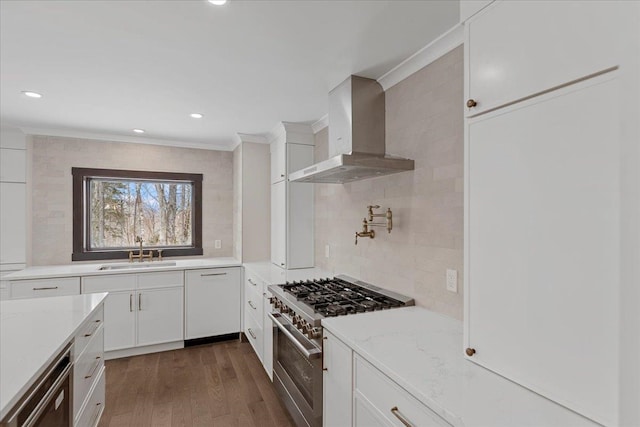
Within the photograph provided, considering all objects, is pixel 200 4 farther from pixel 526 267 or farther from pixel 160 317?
pixel 160 317

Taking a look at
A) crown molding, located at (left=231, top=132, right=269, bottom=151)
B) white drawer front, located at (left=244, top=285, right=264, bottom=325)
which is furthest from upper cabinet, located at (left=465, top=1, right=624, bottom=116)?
crown molding, located at (left=231, top=132, right=269, bottom=151)

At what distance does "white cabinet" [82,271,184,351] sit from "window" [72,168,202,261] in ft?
2.25

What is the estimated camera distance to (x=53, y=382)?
134 centimetres

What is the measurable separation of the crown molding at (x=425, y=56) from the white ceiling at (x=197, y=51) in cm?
5

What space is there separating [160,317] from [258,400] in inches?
61.6

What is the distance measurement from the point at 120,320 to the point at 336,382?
2.75 m

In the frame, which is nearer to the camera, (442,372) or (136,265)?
(442,372)

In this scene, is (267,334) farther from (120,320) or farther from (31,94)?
(31,94)

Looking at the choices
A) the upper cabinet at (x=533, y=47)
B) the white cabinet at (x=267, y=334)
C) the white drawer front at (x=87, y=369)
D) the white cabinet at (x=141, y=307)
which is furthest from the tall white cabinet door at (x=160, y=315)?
the upper cabinet at (x=533, y=47)

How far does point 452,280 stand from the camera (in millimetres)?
1750

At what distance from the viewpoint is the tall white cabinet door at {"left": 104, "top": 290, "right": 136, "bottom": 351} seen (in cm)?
328

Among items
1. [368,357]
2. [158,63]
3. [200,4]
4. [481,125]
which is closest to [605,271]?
[481,125]

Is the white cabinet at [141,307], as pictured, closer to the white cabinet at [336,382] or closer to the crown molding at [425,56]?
the white cabinet at [336,382]

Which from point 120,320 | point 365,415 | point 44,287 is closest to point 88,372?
point 365,415
